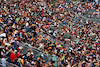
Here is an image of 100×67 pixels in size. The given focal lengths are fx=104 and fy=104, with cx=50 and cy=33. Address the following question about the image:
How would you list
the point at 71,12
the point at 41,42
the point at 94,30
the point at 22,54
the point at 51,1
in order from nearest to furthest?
the point at 22,54 → the point at 41,42 → the point at 94,30 → the point at 71,12 → the point at 51,1

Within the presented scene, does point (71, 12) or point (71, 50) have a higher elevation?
point (71, 12)

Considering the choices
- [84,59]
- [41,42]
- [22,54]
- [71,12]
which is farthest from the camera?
[71,12]

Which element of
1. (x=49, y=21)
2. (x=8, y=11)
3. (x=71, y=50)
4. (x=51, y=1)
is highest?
(x=51, y=1)

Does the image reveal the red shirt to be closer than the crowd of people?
Yes

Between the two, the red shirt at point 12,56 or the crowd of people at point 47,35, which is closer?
the red shirt at point 12,56

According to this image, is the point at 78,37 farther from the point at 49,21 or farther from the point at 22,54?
the point at 22,54

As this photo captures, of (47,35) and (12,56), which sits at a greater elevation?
(47,35)

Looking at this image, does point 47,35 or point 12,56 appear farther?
point 47,35

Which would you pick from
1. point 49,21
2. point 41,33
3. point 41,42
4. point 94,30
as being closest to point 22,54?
point 41,42
